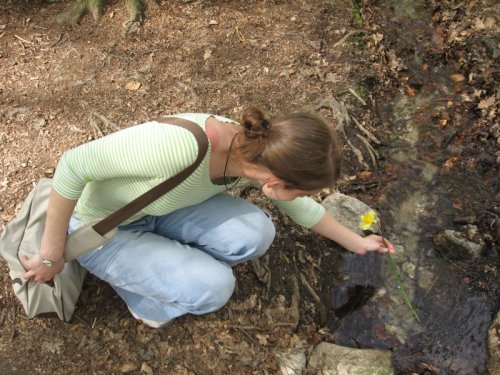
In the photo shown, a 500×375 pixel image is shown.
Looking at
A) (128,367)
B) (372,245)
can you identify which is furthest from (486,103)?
(128,367)

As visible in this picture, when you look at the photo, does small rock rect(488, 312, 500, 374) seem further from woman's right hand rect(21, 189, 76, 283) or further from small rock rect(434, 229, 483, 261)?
woman's right hand rect(21, 189, 76, 283)

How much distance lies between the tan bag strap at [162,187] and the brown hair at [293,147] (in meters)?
0.19

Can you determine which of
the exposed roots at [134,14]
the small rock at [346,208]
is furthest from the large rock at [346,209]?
the exposed roots at [134,14]

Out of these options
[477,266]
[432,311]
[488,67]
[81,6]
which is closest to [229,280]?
[432,311]

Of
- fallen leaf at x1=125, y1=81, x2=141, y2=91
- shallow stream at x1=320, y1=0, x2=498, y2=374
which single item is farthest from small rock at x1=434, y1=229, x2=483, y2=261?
fallen leaf at x1=125, y1=81, x2=141, y2=91

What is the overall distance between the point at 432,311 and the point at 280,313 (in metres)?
1.10

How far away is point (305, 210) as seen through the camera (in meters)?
2.67

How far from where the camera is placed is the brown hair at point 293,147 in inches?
77.2

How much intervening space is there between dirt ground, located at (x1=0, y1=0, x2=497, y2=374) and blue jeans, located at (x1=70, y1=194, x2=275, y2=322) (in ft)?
1.03

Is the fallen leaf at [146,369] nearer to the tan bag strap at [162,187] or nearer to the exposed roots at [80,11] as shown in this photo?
the tan bag strap at [162,187]

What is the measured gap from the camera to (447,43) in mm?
5199

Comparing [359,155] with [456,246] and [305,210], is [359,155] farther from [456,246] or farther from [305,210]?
[305,210]

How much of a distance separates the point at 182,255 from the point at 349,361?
4.28 feet

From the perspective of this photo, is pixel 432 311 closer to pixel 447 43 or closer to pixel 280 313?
pixel 280 313
